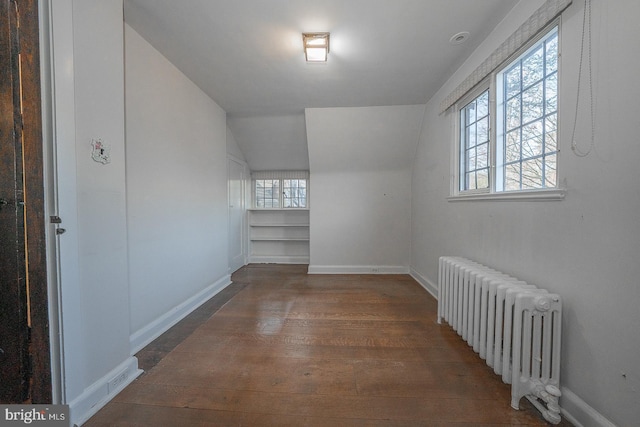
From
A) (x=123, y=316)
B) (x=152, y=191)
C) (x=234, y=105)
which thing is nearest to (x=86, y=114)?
(x=152, y=191)

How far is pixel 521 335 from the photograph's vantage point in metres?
1.30

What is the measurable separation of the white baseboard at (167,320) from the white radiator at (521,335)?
8.19 ft

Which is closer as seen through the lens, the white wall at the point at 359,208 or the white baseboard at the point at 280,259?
the white wall at the point at 359,208

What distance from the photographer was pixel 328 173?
4.07 metres

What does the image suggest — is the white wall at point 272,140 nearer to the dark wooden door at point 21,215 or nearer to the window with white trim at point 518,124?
the window with white trim at point 518,124

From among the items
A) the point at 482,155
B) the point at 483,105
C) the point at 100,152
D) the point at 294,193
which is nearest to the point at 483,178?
the point at 482,155

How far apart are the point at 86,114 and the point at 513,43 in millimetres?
2727

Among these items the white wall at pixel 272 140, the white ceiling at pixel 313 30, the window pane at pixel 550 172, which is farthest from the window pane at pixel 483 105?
the white wall at pixel 272 140

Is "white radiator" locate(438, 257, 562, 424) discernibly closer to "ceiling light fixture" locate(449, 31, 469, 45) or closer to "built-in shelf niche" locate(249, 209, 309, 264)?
"ceiling light fixture" locate(449, 31, 469, 45)

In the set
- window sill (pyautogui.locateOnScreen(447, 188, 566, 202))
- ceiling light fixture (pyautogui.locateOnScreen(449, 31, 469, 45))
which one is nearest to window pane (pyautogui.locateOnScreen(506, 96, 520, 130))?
window sill (pyautogui.locateOnScreen(447, 188, 566, 202))

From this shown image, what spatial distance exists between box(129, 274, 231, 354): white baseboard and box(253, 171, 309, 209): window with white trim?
7.19ft

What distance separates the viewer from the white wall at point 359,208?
154 inches

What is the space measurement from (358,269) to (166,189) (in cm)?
312

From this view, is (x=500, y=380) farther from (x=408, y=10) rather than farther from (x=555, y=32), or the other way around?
(x=408, y=10)
